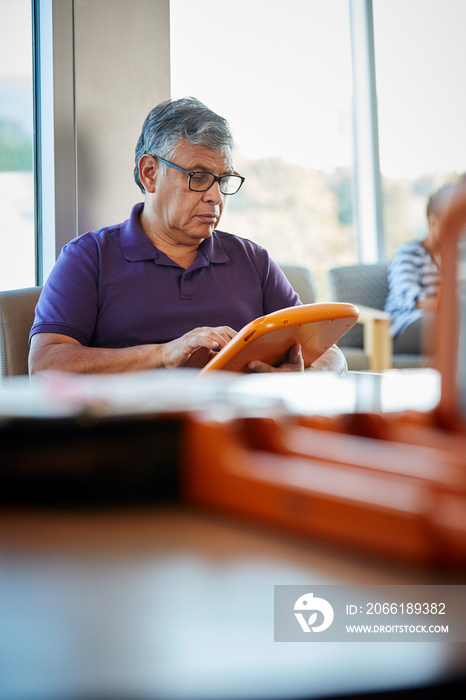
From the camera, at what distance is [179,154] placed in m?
1.75

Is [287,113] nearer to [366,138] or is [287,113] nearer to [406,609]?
[366,138]

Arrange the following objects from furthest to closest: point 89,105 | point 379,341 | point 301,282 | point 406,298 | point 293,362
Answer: point 406,298
point 379,341
point 89,105
point 301,282
point 293,362

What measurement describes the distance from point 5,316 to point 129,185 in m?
1.75

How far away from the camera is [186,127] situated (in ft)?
5.68

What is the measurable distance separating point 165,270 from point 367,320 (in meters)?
2.14

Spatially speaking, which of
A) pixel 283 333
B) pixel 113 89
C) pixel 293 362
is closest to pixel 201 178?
pixel 293 362

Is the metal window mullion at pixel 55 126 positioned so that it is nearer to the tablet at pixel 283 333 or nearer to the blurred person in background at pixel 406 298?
the blurred person in background at pixel 406 298

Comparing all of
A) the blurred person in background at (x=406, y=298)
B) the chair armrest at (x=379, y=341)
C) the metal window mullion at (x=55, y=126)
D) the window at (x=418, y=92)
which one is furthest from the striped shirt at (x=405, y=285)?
the metal window mullion at (x=55, y=126)

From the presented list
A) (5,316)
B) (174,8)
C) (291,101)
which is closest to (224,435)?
(5,316)

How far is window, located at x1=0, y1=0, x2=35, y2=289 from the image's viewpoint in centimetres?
295

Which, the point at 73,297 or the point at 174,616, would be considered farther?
the point at 73,297

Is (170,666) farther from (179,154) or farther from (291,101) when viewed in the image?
(291,101)

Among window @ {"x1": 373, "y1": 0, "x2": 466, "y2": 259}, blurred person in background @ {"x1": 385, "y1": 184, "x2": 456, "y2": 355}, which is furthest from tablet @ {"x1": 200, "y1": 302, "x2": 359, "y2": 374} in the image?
window @ {"x1": 373, "y1": 0, "x2": 466, "y2": 259}

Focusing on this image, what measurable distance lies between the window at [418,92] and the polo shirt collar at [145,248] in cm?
342
